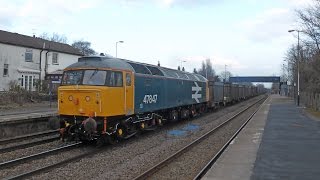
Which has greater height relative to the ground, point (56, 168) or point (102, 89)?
point (102, 89)

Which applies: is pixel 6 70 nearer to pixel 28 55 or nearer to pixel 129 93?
pixel 28 55

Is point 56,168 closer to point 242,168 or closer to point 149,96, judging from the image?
point 242,168

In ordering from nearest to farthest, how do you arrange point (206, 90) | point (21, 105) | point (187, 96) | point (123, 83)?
1. point (123, 83)
2. point (187, 96)
3. point (206, 90)
4. point (21, 105)

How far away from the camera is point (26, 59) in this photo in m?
51.6

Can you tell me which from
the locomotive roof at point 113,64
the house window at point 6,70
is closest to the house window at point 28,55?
the house window at point 6,70

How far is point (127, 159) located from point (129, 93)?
12.6 ft

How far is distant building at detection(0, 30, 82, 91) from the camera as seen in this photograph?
48.5 m

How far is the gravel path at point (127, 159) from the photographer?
1134 centimetres

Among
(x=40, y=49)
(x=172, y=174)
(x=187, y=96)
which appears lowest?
(x=172, y=174)

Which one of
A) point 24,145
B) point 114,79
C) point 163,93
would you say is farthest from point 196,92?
point 24,145

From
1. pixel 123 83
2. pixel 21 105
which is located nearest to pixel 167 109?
pixel 123 83

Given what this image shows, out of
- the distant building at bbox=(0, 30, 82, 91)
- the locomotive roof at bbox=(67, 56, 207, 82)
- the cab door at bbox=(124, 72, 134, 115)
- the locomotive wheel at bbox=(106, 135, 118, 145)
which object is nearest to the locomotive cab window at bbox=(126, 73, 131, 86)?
the cab door at bbox=(124, 72, 134, 115)

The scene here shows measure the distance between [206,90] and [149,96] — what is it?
15711 millimetres

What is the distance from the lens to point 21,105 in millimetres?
39000
